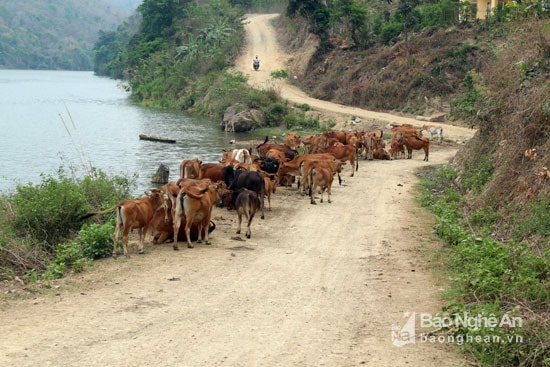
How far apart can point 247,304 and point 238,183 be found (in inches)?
250

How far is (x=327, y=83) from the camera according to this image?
45.0 meters

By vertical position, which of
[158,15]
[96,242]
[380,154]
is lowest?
[96,242]

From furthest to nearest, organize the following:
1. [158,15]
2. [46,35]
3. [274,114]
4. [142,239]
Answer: [46,35], [158,15], [274,114], [142,239]

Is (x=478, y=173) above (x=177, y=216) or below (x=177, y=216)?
above

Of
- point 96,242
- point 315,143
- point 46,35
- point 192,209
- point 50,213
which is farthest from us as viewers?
point 46,35

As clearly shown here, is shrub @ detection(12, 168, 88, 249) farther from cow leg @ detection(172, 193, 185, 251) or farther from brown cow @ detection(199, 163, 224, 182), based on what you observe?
brown cow @ detection(199, 163, 224, 182)

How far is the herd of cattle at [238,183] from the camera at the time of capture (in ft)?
39.0

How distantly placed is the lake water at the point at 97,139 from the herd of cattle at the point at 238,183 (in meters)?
4.22

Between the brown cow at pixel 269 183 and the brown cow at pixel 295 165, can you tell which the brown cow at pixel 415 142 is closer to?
the brown cow at pixel 295 165

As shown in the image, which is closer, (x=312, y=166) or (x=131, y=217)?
(x=131, y=217)

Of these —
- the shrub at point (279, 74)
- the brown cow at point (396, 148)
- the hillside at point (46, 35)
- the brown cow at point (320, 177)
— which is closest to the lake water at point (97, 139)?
the brown cow at point (320, 177)

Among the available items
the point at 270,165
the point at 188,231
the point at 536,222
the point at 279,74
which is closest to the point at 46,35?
the point at 279,74

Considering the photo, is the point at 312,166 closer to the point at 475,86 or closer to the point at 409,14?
the point at 475,86

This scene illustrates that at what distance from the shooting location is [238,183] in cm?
1502
